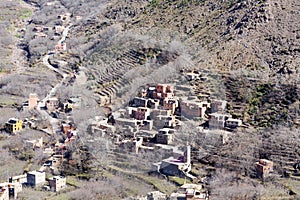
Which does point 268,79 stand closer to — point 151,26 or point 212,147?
point 212,147

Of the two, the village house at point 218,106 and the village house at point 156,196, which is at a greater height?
the village house at point 218,106

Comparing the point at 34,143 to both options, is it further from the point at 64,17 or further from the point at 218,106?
the point at 64,17

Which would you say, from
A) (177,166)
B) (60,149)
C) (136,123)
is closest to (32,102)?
(60,149)

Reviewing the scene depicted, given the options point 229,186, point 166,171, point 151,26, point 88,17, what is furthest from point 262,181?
point 88,17

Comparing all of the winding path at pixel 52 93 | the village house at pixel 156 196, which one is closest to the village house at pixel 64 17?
the winding path at pixel 52 93

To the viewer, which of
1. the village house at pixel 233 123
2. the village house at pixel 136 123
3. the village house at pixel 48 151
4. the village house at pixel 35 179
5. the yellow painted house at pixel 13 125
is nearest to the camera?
the village house at pixel 35 179

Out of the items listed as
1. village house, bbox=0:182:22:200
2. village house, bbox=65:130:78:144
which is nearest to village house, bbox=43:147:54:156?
village house, bbox=65:130:78:144

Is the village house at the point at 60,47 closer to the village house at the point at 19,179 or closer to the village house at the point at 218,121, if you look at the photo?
the village house at the point at 218,121
